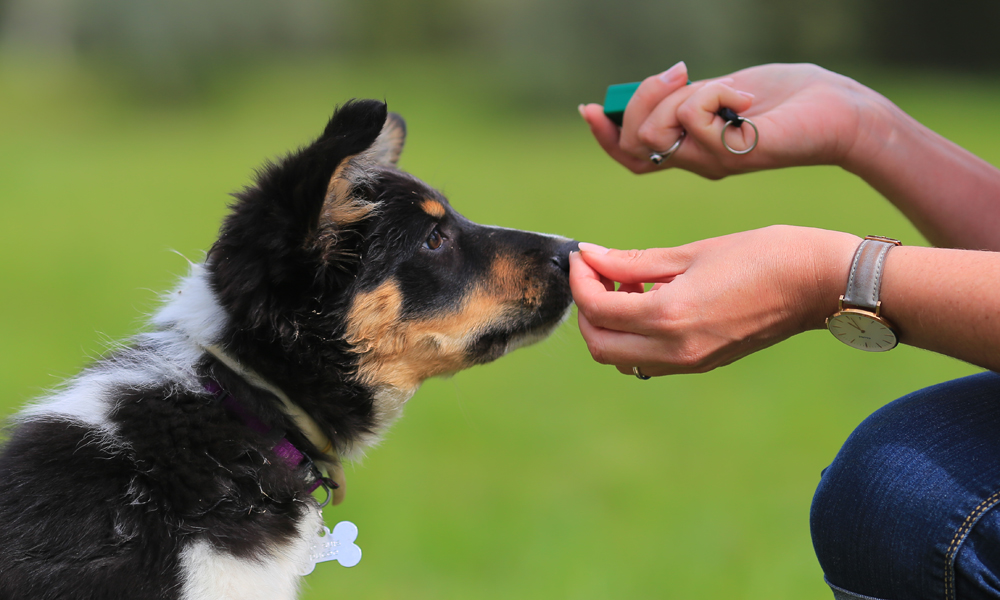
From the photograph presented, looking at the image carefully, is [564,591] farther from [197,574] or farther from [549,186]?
[549,186]

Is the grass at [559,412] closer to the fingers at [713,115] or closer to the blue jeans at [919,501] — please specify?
the fingers at [713,115]

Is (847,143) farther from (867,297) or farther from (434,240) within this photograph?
(434,240)

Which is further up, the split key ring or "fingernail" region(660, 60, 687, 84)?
"fingernail" region(660, 60, 687, 84)

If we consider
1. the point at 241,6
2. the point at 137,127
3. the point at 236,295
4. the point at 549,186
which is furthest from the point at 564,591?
the point at 241,6

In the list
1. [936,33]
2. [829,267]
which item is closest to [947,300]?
[829,267]

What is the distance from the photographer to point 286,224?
108 inches

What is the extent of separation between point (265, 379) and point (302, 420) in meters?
0.20

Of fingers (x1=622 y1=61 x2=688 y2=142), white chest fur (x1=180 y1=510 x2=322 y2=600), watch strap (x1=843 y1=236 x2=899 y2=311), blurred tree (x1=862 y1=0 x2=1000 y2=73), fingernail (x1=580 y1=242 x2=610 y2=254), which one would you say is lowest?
blurred tree (x1=862 y1=0 x2=1000 y2=73)

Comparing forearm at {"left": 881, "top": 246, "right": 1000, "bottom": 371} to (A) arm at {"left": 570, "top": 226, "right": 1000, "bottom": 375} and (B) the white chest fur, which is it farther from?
(B) the white chest fur

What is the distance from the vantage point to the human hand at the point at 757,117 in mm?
3197

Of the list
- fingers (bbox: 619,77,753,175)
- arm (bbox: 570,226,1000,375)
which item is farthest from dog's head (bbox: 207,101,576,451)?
arm (bbox: 570,226,1000,375)

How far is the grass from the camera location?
4824 mm

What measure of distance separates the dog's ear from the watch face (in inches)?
58.0

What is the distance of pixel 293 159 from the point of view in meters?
2.71
